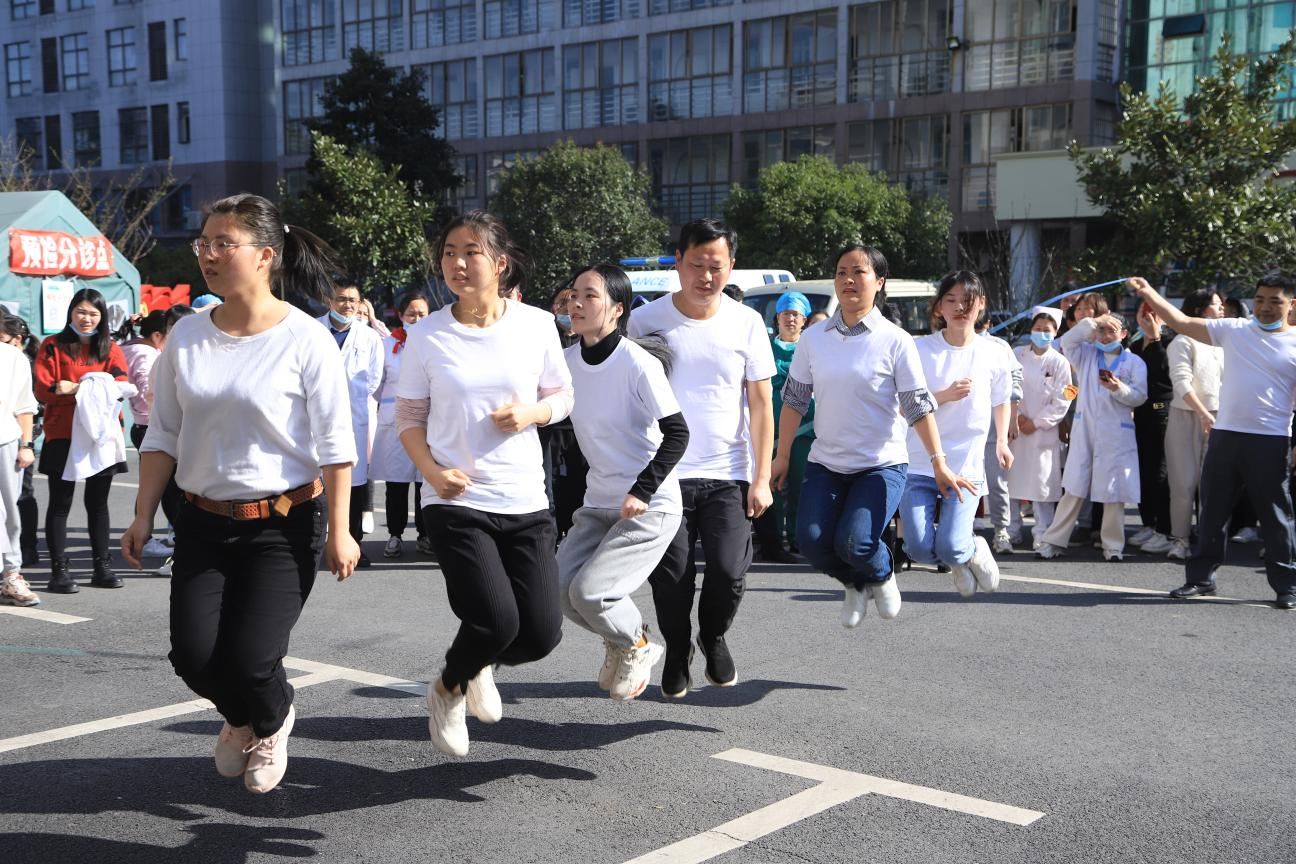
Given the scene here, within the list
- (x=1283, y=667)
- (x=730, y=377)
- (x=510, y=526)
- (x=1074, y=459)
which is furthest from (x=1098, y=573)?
(x=510, y=526)

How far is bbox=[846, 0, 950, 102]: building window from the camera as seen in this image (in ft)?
129

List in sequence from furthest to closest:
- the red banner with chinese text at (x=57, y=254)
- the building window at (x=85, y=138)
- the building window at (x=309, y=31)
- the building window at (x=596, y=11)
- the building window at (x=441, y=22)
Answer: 1. the building window at (x=85, y=138)
2. the building window at (x=309, y=31)
3. the building window at (x=441, y=22)
4. the building window at (x=596, y=11)
5. the red banner with chinese text at (x=57, y=254)

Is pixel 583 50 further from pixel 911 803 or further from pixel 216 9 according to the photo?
pixel 911 803

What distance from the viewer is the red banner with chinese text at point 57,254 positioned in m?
19.0

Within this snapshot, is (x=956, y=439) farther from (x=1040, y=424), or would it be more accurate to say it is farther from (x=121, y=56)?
(x=121, y=56)

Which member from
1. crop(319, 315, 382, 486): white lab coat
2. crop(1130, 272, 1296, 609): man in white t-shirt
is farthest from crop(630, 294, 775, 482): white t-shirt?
crop(319, 315, 382, 486): white lab coat

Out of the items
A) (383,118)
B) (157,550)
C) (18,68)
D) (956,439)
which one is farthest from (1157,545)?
(18,68)

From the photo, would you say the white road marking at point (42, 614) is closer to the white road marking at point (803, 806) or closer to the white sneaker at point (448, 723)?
the white sneaker at point (448, 723)

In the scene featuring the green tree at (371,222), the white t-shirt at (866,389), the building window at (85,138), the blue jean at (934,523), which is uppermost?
the building window at (85,138)

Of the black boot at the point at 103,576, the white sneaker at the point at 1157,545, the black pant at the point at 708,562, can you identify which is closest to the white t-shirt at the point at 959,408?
the black pant at the point at 708,562

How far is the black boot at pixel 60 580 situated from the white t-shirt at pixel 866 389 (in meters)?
5.23

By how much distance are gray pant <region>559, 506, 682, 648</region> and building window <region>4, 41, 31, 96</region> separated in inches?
2547

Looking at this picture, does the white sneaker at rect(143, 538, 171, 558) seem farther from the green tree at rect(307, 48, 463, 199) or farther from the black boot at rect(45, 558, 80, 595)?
the green tree at rect(307, 48, 463, 199)

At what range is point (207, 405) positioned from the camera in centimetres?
411
